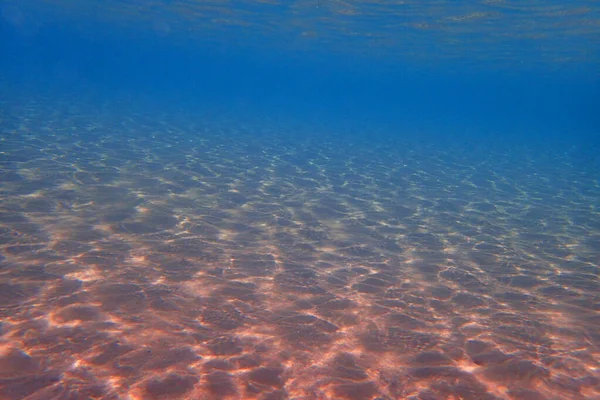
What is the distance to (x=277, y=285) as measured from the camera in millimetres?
6578

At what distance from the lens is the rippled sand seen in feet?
14.3

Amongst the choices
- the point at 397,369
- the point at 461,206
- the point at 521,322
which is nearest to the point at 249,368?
the point at 397,369

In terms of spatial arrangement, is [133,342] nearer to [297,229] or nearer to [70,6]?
[297,229]

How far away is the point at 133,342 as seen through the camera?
4672mm

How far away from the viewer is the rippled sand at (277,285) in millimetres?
4348

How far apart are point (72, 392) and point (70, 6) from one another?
49.1 meters

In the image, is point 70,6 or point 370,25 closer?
point 370,25

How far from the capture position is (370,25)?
32469mm

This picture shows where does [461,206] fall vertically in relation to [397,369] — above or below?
below

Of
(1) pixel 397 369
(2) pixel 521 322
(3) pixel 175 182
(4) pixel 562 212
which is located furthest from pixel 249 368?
(4) pixel 562 212

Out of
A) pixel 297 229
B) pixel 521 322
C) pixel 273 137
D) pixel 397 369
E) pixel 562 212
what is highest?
pixel 397 369

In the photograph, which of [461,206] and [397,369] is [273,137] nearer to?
[461,206]

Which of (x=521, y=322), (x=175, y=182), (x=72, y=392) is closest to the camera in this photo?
(x=72, y=392)

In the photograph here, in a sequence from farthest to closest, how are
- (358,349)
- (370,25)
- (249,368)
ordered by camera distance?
(370,25) < (358,349) < (249,368)
